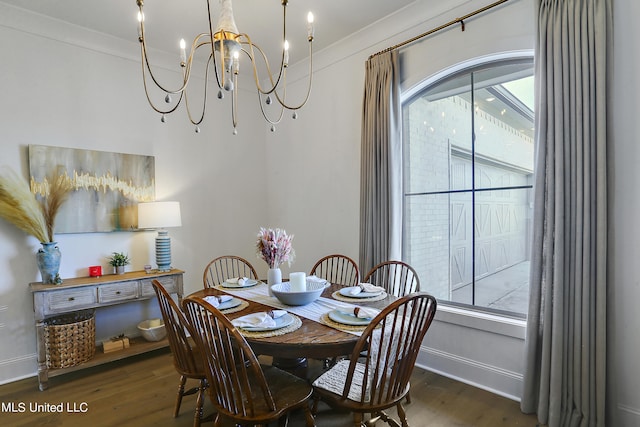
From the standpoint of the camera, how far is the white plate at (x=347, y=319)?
5.80 ft

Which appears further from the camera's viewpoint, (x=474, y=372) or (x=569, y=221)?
(x=474, y=372)

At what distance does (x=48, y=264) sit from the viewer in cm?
282

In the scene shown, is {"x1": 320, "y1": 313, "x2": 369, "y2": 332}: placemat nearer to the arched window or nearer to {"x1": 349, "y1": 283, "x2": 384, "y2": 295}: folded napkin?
{"x1": 349, "y1": 283, "x2": 384, "y2": 295}: folded napkin

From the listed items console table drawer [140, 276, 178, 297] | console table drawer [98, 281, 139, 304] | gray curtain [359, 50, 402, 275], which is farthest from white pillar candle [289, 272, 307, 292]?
Result: console table drawer [98, 281, 139, 304]

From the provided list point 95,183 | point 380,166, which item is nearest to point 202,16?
point 95,183

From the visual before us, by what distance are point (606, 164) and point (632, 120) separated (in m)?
0.29

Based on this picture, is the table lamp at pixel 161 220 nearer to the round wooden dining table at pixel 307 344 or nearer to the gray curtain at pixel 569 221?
the round wooden dining table at pixel 307 344

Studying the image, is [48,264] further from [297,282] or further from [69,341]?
[297,282]

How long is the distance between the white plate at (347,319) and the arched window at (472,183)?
1.44 m

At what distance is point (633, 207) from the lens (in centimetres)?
198

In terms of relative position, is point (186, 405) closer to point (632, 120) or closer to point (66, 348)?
point (66, 348)

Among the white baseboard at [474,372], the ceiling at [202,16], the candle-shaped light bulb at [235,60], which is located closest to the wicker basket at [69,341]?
the candle-shaped light bulb at [235,60]

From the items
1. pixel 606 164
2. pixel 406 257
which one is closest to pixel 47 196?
pixel 406 257

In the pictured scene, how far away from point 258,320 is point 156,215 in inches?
79.2
